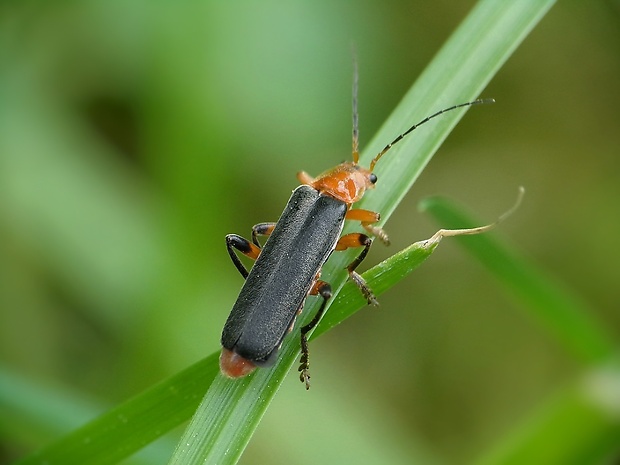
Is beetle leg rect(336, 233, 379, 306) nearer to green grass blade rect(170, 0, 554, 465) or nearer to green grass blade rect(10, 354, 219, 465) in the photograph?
green grass blade rect(170, 0, 554, 465)

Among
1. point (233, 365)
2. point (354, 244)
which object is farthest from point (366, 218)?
point (233, 365)

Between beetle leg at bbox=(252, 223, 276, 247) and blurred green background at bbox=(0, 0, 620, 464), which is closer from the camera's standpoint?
beetle leg at bbox=(252, 223, 276, 247)

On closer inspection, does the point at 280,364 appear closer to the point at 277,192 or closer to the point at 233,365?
the point at 233,365

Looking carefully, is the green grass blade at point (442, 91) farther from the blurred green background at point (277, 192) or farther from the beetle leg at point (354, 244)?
the blurred green background at point (277, 192)

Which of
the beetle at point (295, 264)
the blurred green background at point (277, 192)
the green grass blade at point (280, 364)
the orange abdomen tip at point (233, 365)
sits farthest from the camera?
the blurred green background at point (277, 192)

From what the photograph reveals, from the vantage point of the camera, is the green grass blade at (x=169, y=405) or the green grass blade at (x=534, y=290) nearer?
the green grass blade at (x=169, y=405)

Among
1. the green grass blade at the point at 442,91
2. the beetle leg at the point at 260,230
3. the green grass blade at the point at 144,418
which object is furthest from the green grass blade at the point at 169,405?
the beetle leg at the point at 260,230

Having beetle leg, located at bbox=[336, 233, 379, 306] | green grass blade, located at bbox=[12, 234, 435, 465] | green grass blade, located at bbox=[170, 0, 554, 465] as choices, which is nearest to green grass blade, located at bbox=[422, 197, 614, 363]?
green grass blade, located at bbox=[170, 0, 554, 465]

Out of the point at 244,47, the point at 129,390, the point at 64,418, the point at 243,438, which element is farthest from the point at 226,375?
the point at 244,47
